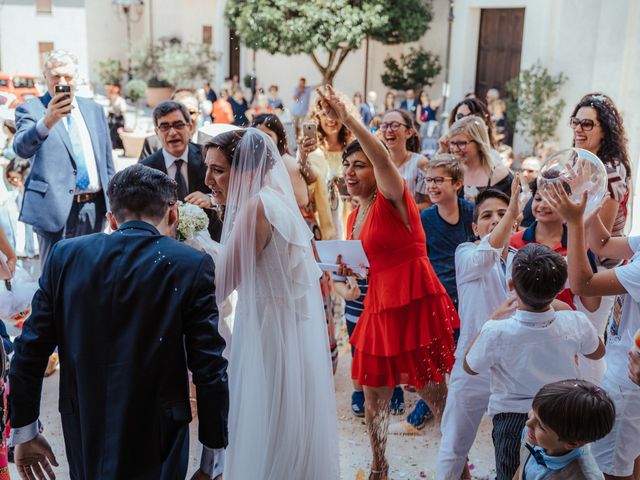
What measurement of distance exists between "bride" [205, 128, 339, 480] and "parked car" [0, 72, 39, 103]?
59.1 feet

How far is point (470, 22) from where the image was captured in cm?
1664

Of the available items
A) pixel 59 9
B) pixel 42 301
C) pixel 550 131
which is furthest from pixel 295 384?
pixel 59 9

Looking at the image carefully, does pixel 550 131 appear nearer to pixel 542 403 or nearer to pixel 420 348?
pixel 420 348

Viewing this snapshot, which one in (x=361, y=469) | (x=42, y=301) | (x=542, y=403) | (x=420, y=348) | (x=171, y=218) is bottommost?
(x=361, y=469)

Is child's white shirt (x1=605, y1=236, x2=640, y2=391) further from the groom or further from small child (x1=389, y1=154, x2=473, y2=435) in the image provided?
the groom

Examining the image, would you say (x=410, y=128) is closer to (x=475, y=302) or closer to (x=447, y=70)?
(x=475, y=302)

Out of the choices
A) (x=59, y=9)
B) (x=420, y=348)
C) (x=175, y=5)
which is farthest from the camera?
(x=175, y=5)

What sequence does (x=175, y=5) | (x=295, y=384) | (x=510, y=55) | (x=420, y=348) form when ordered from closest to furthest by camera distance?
(x=295, y=384)
(x=420, y=348)
(x=510, y=55)
(x=175, y=5)

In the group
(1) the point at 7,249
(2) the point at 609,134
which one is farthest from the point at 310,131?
(1) the point at 7,249

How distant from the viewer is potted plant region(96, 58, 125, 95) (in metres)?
27.2

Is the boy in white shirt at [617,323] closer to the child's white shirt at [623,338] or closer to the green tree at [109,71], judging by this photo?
the child's white shirt at [623,338]

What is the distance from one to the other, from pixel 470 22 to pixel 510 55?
1.26 m

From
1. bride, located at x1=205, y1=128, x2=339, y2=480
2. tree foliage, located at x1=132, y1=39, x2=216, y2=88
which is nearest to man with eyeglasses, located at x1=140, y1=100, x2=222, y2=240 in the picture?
bride, located at x1=205, y1=128, x2=339, y2=480

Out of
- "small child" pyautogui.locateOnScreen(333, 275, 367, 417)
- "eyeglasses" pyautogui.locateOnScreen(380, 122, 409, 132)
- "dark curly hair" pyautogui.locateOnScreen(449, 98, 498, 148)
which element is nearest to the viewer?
"small child" pyautogui.locateOnScreen(333, 275, 367, 417)
